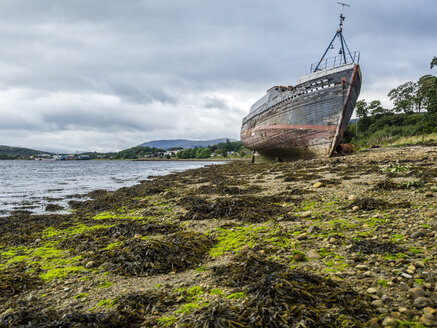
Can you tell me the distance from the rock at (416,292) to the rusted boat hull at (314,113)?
696 inches

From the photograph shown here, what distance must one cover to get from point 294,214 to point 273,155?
2126 cm

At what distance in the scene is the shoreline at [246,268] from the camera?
223cm

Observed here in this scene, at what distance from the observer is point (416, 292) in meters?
2.12

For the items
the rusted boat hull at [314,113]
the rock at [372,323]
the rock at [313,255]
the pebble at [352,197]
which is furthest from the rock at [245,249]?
the rusted boat hull at [314,113]

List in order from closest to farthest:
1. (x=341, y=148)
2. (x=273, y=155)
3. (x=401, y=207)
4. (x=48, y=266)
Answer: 1. (x=48, y=266)
2. (x=401, y=207)
3. (x=341, y=148)
4. (x=273, y=155)

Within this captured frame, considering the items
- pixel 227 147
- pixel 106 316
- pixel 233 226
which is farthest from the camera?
pixel 227 147

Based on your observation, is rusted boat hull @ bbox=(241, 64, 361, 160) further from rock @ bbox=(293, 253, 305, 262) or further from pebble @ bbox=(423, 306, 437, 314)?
pebble @ bbox=(423, 306, 437, 314)

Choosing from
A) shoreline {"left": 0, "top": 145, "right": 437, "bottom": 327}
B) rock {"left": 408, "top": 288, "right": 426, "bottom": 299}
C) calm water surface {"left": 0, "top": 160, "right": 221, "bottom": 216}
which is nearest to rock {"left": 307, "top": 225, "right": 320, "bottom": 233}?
shoreline {"left": 0, "top": 145, "right": 437, "bottom": 327}

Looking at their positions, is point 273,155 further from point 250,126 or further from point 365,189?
point 365,189

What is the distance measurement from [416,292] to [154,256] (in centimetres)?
317

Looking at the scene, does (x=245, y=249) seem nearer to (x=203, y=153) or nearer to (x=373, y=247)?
(x=373, y=247)

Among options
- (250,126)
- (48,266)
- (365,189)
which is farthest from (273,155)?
(48,266)

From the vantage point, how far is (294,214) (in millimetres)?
5559

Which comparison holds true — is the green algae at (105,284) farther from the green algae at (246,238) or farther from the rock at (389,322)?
the rock at (389,322)
